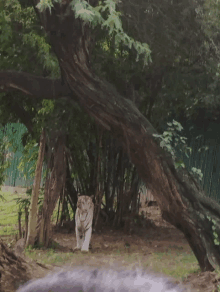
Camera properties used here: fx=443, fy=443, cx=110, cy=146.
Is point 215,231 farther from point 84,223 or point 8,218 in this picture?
point 8,218

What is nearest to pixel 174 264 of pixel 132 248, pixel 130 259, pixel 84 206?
pixel 130 259

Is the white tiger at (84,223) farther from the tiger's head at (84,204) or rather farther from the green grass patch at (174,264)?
the green grass patch at (174,264)

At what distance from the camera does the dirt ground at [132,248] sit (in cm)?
471

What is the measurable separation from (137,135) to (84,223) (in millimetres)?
2175

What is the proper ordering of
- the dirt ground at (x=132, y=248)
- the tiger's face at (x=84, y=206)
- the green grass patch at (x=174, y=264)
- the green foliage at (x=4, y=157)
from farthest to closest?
the green foliage at (x=4, y=157), the tiger's face at (x=84, y=206), the green grass patch at (x=174, y=264), the dirt ground at (x=132, y=248)

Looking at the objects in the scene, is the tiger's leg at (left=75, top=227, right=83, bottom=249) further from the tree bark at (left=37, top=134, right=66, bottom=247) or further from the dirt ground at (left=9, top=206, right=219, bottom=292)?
the tree bark at (left=37, top=134, right=66, bottom=247)

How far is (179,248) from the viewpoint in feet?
24.4

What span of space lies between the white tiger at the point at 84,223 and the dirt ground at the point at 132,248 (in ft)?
0.59

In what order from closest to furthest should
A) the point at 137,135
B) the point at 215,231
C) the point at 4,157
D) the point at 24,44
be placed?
the point at 215,231 → the point at 137,135 → the point at 24,44 → the point at 4,157

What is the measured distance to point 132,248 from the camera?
281 inches

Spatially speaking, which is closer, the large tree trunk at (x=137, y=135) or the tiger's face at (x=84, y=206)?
the large tree trunk at (x=137, y=135)

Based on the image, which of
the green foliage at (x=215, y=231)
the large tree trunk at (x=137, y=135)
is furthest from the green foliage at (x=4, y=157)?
the green foliage at (x=215, y=231)

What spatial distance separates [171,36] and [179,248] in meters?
3.47

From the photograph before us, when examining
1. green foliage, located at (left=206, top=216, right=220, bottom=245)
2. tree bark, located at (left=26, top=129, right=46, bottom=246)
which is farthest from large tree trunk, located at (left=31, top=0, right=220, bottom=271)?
tree bark, located at (left=26, top=129, right=46, bottom=246)
